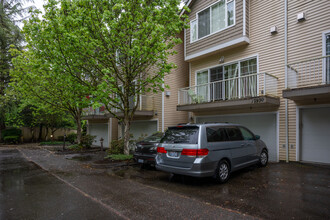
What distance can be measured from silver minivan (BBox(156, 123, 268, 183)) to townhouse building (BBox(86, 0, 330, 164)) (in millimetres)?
2755

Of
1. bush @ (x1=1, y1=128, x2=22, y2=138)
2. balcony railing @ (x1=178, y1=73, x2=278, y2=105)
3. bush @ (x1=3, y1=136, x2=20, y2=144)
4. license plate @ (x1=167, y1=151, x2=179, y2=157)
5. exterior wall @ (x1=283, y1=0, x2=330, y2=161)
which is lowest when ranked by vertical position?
bush @ (x1=3, y1=136, x2=20, y2=144)

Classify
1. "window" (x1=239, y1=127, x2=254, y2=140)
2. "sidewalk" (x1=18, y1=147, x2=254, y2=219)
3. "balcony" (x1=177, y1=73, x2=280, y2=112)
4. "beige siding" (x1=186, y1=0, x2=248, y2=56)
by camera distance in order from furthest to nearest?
1. "beige siding" (x1=186, y1=0, x2=248, y2=56)
2. "balcony" (x1=177, y1=73, x2=280, y2=112)
3. "window" (x1=239, y1=127, x2=254, y2=140)
4. "sidewalk" (x1=18, y1=147, x2=254, y2=219)

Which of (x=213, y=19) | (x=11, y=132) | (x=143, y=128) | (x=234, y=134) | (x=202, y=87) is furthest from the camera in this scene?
(x=11, y=132)

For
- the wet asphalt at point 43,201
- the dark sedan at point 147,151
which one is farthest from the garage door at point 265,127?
the wet asphalt at point 43,201

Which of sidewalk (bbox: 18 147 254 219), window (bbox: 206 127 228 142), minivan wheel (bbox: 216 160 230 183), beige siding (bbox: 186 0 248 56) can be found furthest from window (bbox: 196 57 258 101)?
sidewalk (bbox: 18 147 254 219)

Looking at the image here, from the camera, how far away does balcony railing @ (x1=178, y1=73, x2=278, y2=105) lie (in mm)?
9406

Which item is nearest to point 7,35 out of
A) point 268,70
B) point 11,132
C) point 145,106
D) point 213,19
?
point 11,132

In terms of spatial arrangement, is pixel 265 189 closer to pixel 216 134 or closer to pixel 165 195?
pixel 216 134

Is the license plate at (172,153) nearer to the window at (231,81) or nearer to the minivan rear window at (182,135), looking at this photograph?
the minivan rear window at (182,135)

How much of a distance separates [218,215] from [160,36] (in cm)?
724

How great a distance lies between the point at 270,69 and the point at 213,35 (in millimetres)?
3520

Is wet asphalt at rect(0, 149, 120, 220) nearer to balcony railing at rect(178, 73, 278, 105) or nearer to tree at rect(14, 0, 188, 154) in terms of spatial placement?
tree at rect(14, 0, 188, 154)

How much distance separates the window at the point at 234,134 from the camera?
6.69 m

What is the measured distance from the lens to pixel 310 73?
27.4 ft
